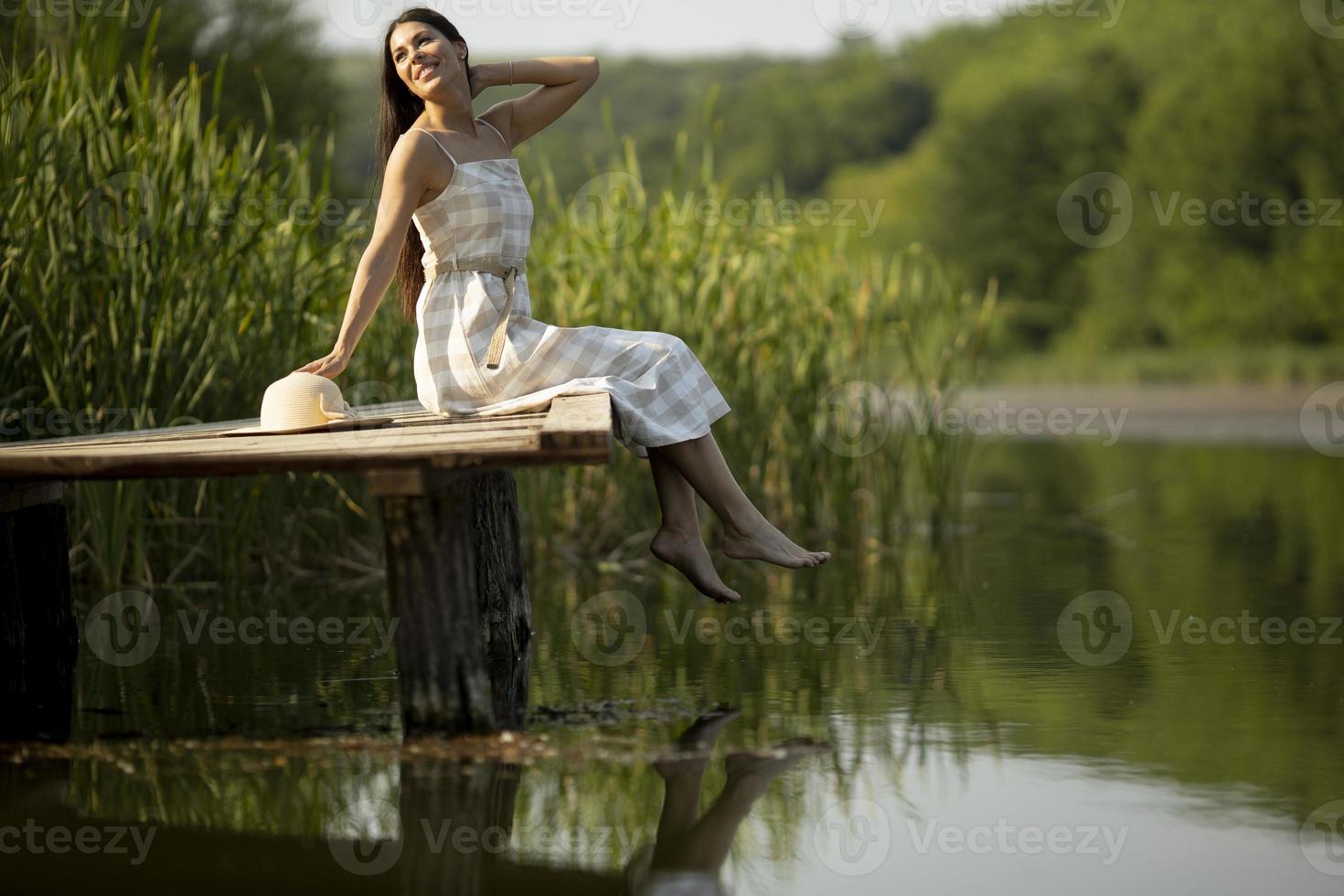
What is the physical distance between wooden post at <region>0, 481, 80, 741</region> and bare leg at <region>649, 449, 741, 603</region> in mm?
1280

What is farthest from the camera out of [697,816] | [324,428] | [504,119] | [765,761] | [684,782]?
[504,119]

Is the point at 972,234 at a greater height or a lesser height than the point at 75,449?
greater

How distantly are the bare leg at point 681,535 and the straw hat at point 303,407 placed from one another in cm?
66

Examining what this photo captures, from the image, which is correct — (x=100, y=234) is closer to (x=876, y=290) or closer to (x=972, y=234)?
(x=876, y=290)

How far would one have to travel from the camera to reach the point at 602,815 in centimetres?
253

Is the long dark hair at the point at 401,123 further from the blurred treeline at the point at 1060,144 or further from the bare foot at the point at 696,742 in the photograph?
the bare foot at the point at 696,742

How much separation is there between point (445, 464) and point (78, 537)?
2.50 meters

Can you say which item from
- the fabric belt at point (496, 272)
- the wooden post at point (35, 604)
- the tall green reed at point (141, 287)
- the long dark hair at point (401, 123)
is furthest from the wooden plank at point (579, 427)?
the tall green reed at point (141, 287)

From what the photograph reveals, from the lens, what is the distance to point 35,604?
3.86 m

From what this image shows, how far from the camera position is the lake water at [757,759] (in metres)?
2.31

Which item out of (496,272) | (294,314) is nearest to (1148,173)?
(294,314)

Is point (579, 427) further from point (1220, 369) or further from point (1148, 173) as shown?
point (1148, 173)

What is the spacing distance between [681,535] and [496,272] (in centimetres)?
70

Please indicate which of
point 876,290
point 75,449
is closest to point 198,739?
point 75,449
